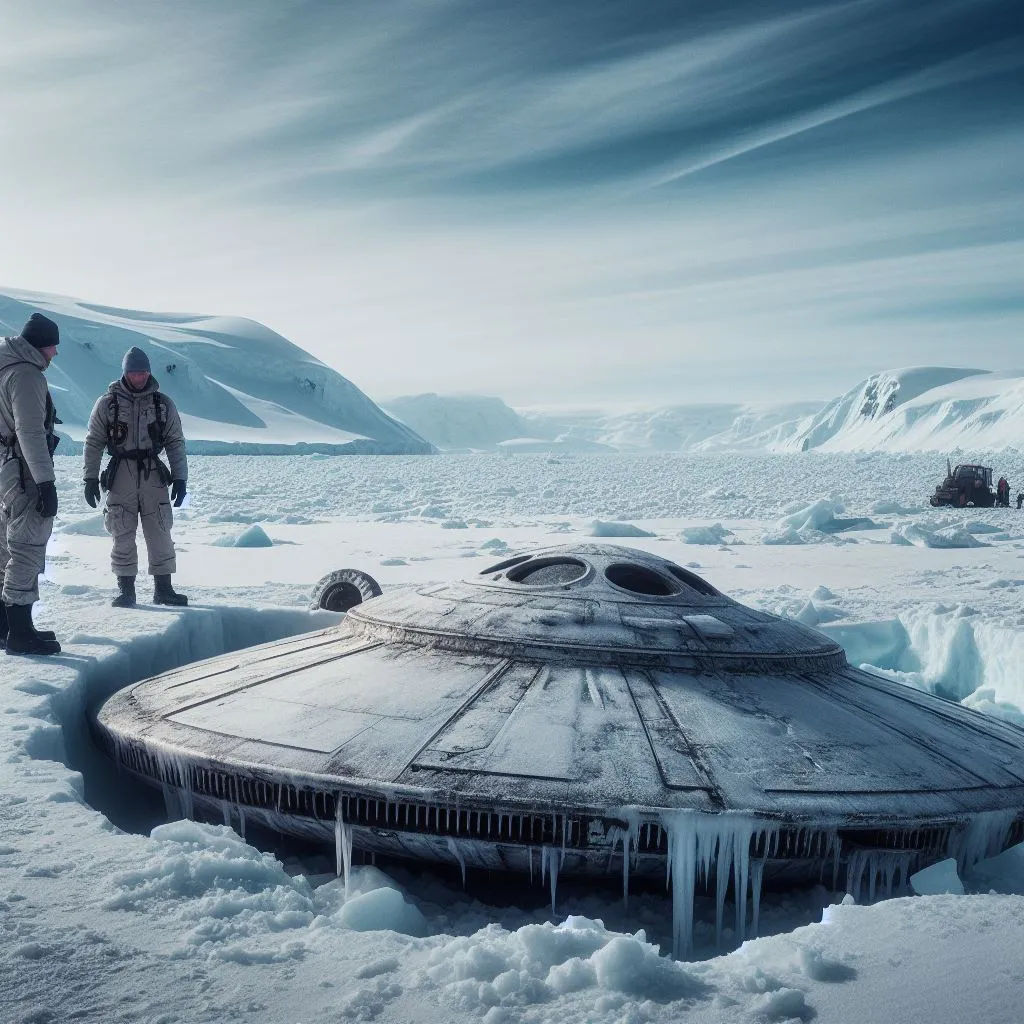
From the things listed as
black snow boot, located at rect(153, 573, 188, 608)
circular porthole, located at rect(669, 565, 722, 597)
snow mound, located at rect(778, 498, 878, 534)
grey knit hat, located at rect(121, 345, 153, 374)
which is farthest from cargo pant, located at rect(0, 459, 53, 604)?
snow mound, located at rect(778, 498, 878, 534)

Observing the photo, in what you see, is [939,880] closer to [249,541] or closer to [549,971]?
[549,971]

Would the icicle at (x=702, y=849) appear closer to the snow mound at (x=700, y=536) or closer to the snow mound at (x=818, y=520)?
the snow mound at (x=700, y=536)

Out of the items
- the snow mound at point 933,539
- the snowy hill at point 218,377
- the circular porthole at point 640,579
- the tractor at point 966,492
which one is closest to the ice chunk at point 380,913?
the circular porthole at point 640,579

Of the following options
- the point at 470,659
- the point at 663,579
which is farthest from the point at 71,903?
the point at 663,579

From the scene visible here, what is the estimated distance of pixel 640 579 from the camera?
197 inches

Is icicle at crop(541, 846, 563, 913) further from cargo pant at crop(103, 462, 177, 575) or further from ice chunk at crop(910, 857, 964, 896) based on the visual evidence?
cargo pant at crop(103, 462, 177, 575)

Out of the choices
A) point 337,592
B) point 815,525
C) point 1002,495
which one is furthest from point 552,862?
point 1002,495

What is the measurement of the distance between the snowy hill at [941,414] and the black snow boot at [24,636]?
128 meters

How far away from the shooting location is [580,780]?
3184 mm

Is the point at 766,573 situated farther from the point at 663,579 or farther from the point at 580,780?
the point at 580,780

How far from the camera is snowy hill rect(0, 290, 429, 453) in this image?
94062 mm

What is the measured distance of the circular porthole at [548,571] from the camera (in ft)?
16.0

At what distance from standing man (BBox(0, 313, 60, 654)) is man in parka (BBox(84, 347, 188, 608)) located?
4.23 feet

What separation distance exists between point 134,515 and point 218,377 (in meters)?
116
